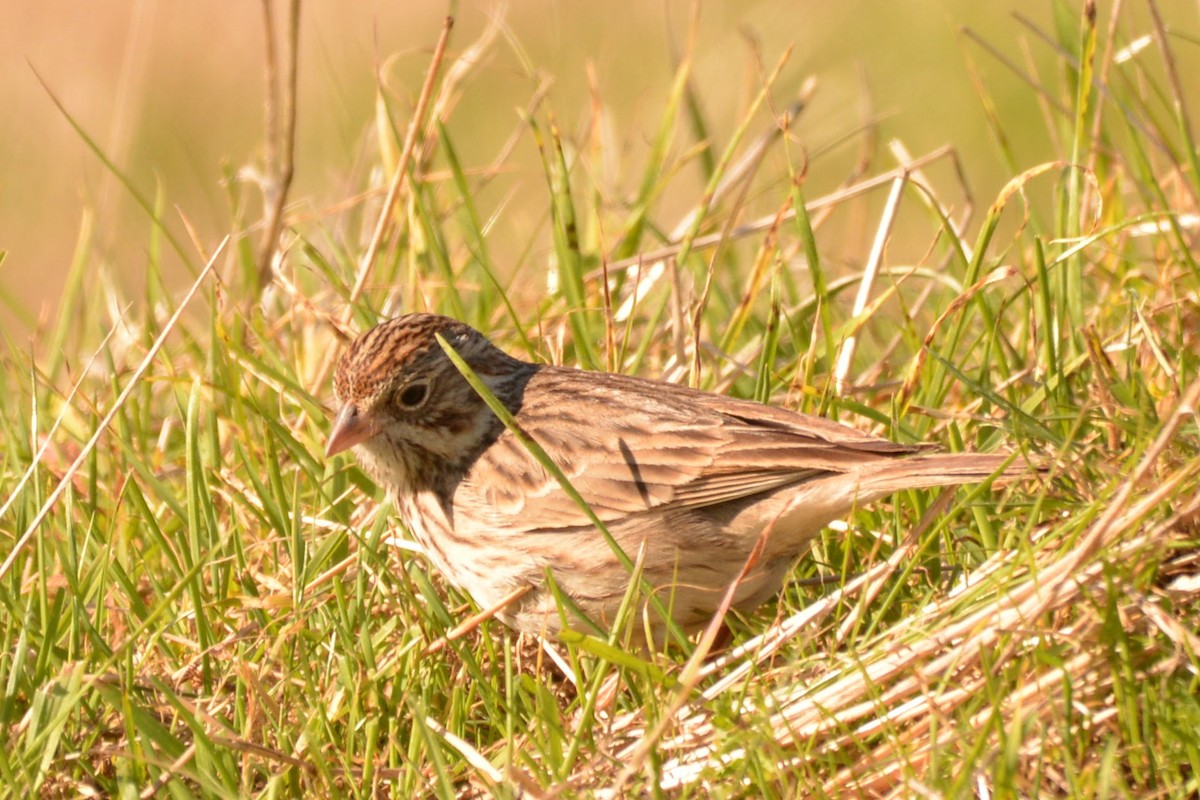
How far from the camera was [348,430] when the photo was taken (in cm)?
487

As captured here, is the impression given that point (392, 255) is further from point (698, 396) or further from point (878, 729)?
point (878, 729)

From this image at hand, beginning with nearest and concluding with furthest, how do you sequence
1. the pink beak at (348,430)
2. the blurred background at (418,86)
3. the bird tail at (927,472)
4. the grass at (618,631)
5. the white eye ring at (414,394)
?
the grass at (618,631)
the bird tail at (927,472)
the pink beak at (348,430)
the white eye ring at (414,394)
the blurred background at (418,86)

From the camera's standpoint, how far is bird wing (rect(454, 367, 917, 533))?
473 cm

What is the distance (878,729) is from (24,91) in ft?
41.0

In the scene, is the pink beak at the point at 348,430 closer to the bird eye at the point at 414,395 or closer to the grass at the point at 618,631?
the bird eye at the point at 414,395

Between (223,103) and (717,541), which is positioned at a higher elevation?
(223,103)

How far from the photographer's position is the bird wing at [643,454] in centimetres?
473

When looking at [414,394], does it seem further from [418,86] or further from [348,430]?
[418,86]

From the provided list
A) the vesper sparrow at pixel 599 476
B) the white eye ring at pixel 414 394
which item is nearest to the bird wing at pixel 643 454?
the vesper sparrow at pixel 599 476

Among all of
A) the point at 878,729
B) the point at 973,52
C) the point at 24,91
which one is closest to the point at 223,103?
the point at 24,91

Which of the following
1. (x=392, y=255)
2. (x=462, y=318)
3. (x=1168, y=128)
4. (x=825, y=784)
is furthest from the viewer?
(x=1168, y=128)

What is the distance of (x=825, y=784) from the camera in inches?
146

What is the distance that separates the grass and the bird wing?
1.00 ft

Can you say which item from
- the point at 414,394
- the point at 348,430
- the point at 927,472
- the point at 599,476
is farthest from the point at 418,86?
the point at 927,472
